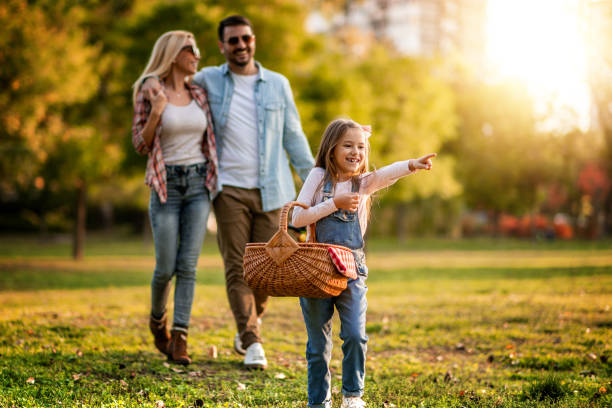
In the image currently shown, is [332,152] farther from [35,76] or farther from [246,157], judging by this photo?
[35,76]

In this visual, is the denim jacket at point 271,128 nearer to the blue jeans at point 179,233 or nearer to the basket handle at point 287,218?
the blue jeans at point 179,233

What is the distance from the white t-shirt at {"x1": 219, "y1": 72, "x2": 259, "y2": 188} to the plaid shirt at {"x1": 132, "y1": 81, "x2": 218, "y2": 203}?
4.5 inches

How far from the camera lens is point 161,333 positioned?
5.68 metres

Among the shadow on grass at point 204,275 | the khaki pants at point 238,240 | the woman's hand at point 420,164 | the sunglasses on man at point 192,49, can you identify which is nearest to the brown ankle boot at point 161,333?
the khaki pants at point 238,240

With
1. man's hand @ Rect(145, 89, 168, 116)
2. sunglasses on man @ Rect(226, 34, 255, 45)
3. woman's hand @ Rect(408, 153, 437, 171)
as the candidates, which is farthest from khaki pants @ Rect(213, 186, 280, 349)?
woman's hand @ Rect(408, 153, 437, 171)

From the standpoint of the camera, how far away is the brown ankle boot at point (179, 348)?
18.0 feet

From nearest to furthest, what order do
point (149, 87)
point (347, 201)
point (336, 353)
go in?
point (347, 201) < point (149, 87) < point (336, 353)

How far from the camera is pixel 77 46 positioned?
17.0 metres

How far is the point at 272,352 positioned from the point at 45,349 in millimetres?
2116

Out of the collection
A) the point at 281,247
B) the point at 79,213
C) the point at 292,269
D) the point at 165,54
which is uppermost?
the point at 165,54

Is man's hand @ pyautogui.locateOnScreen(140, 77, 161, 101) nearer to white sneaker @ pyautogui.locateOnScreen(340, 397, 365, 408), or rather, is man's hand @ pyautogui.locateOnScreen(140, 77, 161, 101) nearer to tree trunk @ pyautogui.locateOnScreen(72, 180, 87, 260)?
white sneaker @ pyautogui.locateOnScreen(340, 397, 365, 408)

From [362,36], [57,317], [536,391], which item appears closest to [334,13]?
[362,36]

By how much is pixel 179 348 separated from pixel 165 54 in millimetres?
2547

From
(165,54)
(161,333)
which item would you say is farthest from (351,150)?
(161,333)
